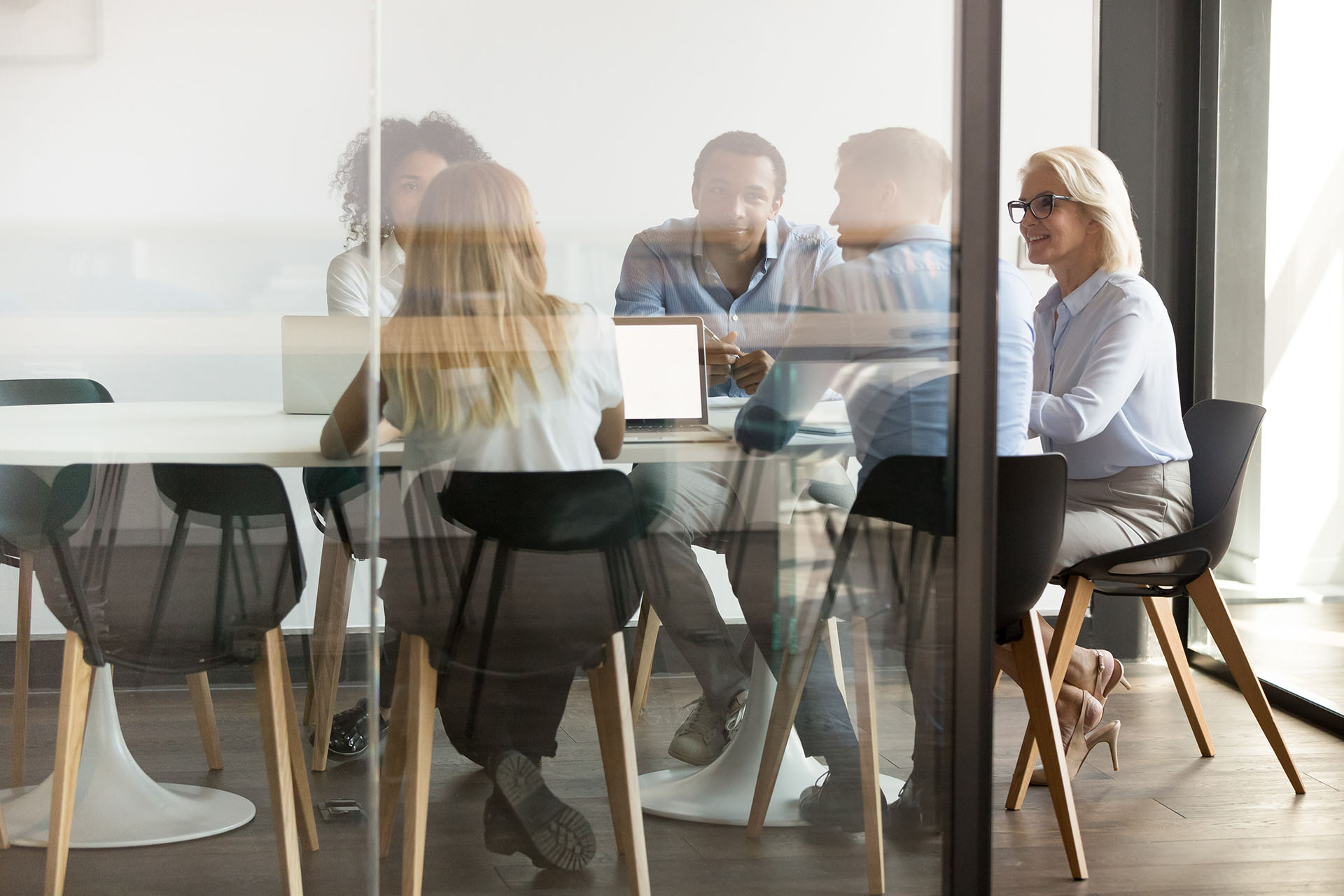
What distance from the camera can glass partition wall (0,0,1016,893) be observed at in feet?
5.91

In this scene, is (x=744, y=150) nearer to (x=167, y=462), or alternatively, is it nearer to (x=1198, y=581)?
(x=167, y=462)

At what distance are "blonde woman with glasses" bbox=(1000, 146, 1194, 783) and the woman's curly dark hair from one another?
57.5 inches

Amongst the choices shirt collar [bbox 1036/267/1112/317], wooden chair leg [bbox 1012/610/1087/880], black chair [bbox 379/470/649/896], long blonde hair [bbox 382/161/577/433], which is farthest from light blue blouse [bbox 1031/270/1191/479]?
→ long blonde hair [bbox 382/161/577/433]

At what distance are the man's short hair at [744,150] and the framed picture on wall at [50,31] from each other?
0.91 meters

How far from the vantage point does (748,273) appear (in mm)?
1891

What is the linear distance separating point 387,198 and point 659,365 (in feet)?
1.56

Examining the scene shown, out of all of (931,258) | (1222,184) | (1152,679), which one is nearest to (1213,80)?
(1222,184)

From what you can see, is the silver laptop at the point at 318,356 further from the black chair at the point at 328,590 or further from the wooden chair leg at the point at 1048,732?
the wooden chair leg at the point at 1048,732

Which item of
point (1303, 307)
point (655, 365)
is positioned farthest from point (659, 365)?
point (1303, 307)

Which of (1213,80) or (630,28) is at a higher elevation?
(1213,80)

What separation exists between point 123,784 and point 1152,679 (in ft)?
9.90

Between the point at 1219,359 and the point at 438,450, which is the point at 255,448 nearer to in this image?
the point at 438,450

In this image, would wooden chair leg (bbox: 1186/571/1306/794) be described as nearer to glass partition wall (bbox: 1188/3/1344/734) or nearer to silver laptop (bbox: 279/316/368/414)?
glass partition wall (bbox: 1188/3/1344/734)

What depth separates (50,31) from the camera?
1759mm
